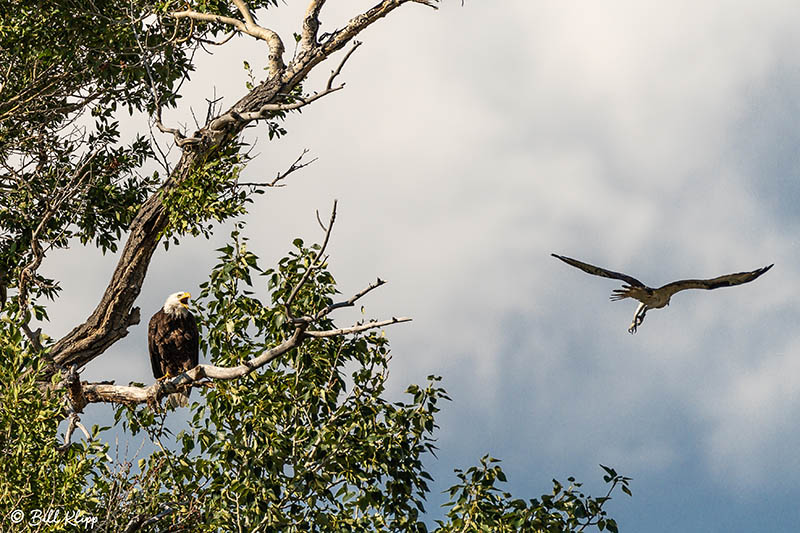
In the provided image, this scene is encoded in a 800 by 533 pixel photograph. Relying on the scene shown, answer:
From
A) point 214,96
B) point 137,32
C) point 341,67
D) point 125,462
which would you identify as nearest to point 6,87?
point 137,32

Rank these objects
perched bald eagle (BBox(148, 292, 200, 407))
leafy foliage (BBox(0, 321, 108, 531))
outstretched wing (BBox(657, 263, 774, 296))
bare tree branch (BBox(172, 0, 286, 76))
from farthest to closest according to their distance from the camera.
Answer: bare tree branch (BBox(172, 0, 286, 76)) → perched bald eagle (BBox(148, 292, 200, 407)) → outstretched wing (BBox(657, 263, 774, 296)) → leafy foliage (BBox(0, 321, 108, 531))

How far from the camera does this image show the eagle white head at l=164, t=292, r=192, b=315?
14344 millimetres

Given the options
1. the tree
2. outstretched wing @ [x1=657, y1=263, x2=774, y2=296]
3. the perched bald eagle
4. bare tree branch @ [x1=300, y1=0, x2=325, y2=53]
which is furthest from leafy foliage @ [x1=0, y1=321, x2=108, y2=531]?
bare tree branch @ [x1=300, y1=0, x2=325, y2=53]

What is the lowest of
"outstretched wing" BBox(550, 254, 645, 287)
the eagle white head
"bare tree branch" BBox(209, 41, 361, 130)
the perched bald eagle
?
"outstretched wing" BBox(550, 254, 645, 287)

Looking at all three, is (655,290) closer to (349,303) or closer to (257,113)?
(349,303)

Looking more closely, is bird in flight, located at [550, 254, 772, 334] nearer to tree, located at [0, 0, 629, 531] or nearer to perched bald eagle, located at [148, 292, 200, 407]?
tree, located at [0, 0, 629, 531]

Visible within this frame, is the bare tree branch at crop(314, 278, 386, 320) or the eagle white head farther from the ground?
the eagle white head

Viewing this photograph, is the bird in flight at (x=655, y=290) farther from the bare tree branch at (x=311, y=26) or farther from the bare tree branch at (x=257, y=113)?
the bare tree branch at (x=311, y=26)

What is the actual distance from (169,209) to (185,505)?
420cm

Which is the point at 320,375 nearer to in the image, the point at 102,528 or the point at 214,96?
the point at 102,528

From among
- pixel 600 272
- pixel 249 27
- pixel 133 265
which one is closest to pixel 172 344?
pixel 133 265

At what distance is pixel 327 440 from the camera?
31.3ft

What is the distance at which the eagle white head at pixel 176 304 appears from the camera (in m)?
14.3

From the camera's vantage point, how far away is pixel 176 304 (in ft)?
47.4
